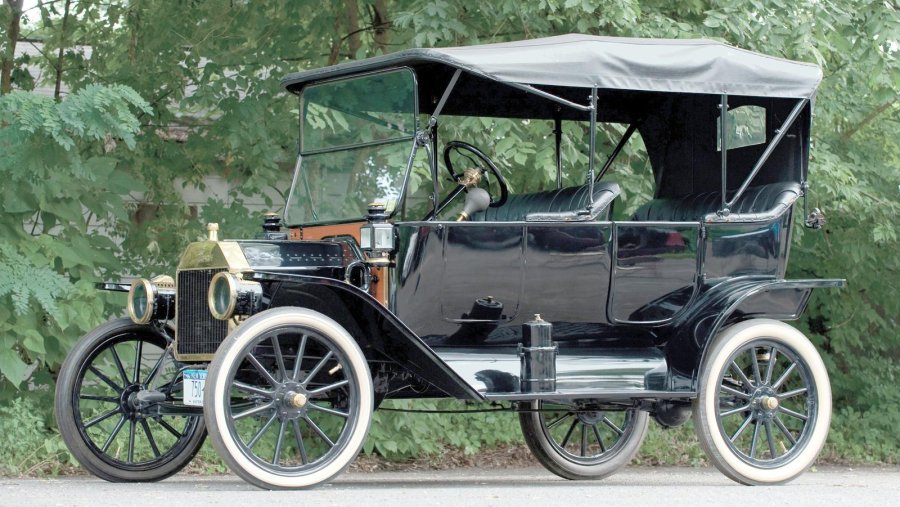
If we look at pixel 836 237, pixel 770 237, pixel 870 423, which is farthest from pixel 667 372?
pixel 870 423

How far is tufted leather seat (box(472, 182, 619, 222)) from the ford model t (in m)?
0.02

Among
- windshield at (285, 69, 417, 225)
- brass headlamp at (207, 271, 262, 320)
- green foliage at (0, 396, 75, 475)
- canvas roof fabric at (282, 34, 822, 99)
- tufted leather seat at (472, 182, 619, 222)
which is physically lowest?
green foliage at (0, 396, 75, 475)

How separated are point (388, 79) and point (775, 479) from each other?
3003 millimetres

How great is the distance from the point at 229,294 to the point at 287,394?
0.55m

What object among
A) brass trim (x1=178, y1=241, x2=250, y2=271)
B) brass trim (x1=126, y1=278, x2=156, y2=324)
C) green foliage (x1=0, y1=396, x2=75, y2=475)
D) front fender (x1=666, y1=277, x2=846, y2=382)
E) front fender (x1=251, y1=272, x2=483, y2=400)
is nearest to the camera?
front fender (x1=251, y1=272, x2=483, y2=400)

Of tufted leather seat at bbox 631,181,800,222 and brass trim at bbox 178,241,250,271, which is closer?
brass trim at bbox 178,241,250,271

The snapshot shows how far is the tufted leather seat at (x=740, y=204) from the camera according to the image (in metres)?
7.38

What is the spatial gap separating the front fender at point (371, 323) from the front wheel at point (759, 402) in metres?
1.36

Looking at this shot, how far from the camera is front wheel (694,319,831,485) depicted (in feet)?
22.7

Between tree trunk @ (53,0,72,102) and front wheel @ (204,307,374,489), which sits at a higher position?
tree trunk @ (53,0,72,102)

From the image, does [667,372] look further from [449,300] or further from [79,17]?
[79,17]

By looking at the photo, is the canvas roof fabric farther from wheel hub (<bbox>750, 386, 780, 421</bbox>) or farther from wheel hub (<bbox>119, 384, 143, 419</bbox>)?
wheel hub (<bbox>119, 384, 143, 419</bbox>)

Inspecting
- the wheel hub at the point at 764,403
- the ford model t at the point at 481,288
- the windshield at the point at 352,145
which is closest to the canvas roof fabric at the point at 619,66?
the ford model t at the point at 481,288

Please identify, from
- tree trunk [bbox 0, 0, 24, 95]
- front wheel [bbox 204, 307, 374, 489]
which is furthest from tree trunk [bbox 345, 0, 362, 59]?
front wheel [bbox 204, 307, 374, 489]
